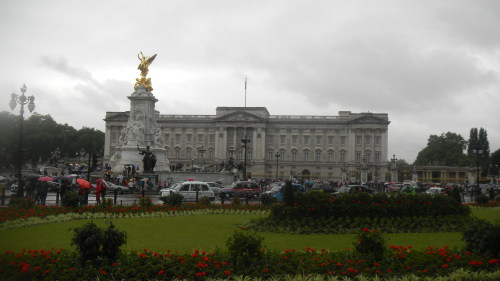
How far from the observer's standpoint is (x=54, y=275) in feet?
25.5

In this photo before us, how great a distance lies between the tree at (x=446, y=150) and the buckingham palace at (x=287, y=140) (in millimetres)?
24243

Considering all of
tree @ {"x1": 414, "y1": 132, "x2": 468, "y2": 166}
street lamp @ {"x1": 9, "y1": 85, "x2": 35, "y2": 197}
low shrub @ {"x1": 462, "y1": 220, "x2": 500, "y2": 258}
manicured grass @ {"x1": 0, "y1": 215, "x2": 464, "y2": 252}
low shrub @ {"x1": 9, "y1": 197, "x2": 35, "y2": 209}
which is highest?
tree @ {"x1": 414, "y1": 132, "x2": 468, "y2": 166}

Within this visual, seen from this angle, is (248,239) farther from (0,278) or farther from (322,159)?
(322,159)

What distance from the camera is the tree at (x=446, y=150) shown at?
4313 inches

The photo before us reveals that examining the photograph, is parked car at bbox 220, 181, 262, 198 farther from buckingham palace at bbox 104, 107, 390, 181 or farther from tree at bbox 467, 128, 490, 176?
tree at bbox 467, 128, 490, 176

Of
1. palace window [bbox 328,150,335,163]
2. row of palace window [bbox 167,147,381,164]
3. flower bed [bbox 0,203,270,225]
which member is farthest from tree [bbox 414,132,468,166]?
flower bed [bbox 0,203,270,225]

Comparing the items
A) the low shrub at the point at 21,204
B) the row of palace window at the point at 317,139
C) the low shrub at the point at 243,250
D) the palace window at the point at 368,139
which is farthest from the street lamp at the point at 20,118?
the palace window at the point at 368,139

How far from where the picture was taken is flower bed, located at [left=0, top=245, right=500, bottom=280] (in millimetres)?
7840

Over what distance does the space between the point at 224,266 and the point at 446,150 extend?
116 m

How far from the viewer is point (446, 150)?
11394 centimetres

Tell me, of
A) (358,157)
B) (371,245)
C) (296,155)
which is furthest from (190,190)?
(358,157)

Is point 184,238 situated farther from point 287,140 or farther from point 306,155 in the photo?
point 306,155

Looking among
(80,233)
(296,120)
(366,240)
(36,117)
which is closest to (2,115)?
(80,233)

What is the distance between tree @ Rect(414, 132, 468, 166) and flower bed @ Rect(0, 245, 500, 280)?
351ft
